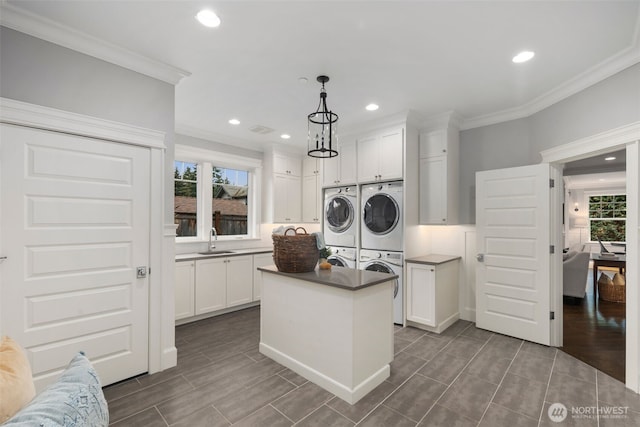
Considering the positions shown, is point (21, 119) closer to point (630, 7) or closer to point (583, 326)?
point (630, 7)

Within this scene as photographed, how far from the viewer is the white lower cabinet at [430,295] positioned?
3.49m

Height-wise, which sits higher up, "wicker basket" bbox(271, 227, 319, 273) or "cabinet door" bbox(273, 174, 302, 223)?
"cabinet door" bbox(273, 174, 302, 223)

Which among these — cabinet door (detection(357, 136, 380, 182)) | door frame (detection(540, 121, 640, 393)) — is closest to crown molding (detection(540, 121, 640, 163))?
door frame (detection(540, 121, 640, 393))

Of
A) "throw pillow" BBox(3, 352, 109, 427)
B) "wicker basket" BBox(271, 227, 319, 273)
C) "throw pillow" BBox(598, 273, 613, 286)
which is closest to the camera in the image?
"throw pillow" BBox(3, 352, 109, 427)

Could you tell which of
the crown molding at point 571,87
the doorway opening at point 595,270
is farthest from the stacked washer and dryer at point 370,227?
the doorway opening at point 595,270

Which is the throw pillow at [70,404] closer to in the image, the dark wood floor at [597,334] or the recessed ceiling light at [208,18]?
the recessed ceiling light at [208,18]

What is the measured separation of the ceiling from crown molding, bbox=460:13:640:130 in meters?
0.01

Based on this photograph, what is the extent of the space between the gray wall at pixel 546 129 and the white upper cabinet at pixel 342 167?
1477 mm

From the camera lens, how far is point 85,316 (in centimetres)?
225

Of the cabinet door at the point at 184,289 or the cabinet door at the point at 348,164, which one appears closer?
the cabinet door at the point at 184,289

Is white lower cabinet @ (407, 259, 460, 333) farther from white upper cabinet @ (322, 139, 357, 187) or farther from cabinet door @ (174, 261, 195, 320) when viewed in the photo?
cabinet door @ (174, 261, 195, 320)

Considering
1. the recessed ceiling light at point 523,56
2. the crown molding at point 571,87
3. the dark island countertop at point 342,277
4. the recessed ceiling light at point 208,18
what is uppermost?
the recessed ceiling light at point 208,18

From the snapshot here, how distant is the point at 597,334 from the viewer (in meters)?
3.44

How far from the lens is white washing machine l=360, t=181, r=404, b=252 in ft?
12.3
